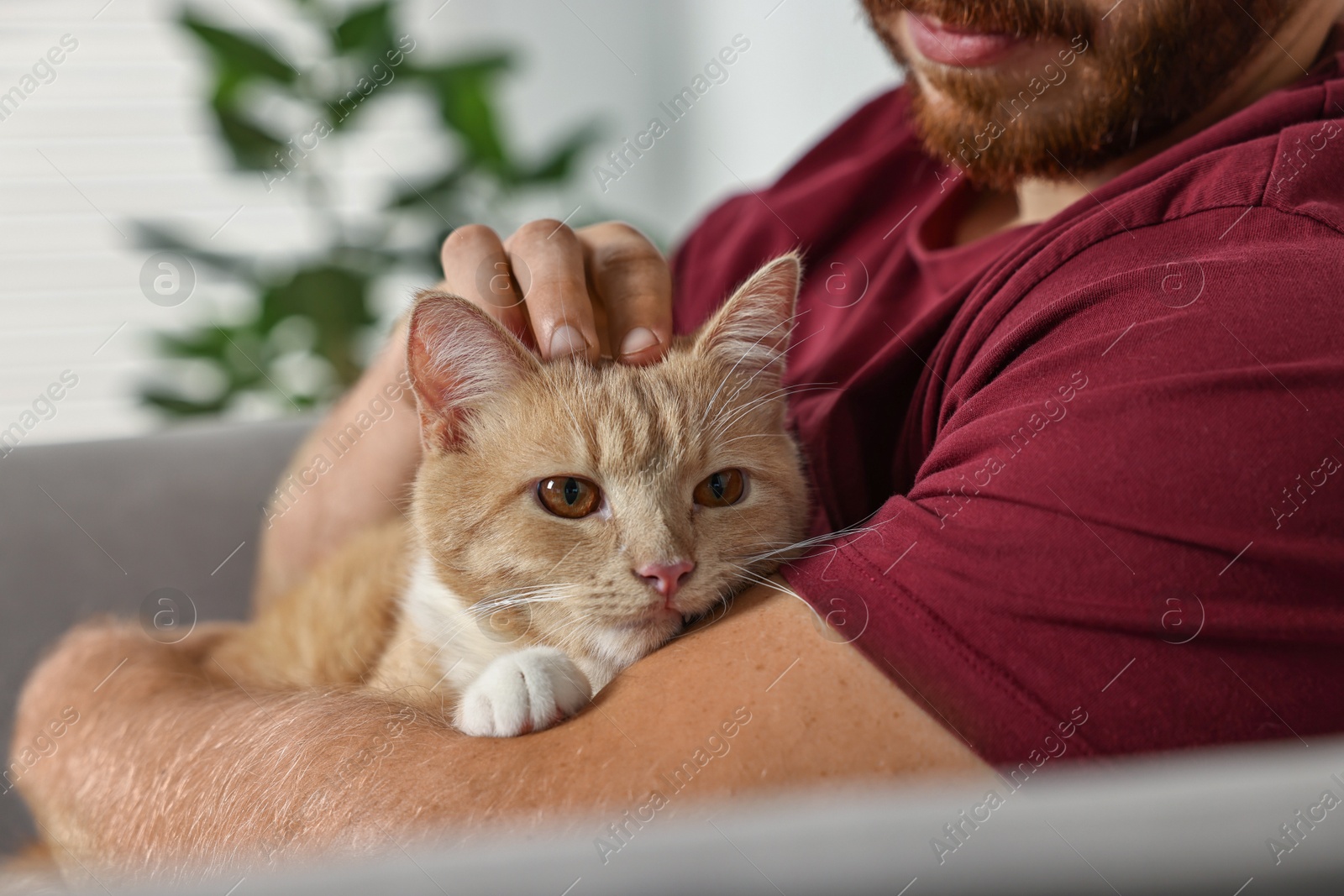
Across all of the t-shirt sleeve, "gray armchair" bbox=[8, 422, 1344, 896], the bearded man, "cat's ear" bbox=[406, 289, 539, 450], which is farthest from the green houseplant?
"gray armchair" bbox=[8, 422, 1344, 896]

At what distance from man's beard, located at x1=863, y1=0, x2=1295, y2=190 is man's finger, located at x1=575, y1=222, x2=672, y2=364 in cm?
50

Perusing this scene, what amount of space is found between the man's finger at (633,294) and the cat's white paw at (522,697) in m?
0.46

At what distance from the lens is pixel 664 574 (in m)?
1.08

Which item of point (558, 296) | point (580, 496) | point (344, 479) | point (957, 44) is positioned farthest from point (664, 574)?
point (344, 479)

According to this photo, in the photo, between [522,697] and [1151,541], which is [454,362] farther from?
[1151,541]

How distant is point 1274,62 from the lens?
1271 mm

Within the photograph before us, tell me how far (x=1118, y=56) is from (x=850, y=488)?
0.66 meters

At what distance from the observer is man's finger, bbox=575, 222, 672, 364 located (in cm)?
125

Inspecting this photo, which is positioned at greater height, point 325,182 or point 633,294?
point 325,182

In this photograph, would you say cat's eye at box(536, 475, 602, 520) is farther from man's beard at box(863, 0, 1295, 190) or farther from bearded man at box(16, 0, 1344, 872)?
man's beard at box(863, 0, 1295, 190)

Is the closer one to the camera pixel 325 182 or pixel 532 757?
pixel 532 757

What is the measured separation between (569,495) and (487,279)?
0.36 m

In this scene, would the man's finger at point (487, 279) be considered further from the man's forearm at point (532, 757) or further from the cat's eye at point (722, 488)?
the man's forearm at point (532, 757)

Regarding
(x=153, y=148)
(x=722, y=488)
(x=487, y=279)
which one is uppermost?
(x=153, y=148)
